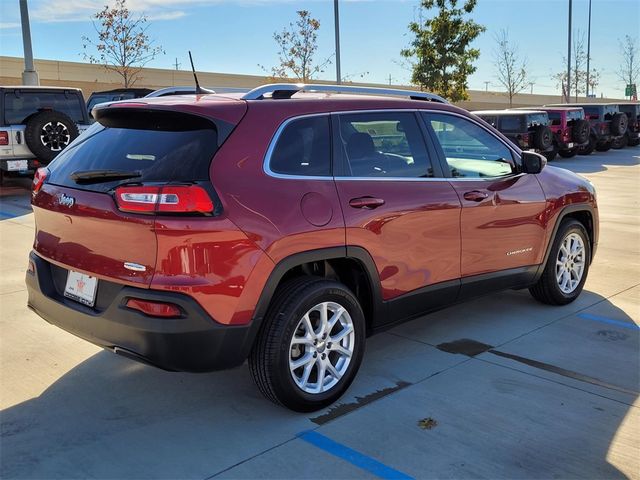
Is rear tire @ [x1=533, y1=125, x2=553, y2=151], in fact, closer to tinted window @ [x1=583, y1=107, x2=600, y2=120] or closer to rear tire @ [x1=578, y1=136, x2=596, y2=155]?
rear tire @ [x1=578, y1=136, x2=596, y2=155]

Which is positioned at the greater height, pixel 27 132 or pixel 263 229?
pixel 27 132

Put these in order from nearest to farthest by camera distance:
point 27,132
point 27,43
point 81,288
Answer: point 81,288
point 27,132
point 27,43

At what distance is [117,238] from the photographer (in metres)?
3.25

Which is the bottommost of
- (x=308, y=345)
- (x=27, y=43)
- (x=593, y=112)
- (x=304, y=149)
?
(x=308, y=345)

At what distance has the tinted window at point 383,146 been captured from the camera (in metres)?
3.90

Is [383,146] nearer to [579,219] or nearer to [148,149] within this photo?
[148,149]

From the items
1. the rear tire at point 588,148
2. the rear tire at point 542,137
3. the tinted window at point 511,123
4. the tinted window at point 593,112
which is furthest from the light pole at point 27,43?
the tinted window at point 593,112

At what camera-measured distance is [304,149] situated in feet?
12.0

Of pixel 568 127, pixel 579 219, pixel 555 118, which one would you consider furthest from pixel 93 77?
pixel 579 219

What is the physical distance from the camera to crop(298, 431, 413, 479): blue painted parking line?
306cm

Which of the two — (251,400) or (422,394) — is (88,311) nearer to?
(251,400)

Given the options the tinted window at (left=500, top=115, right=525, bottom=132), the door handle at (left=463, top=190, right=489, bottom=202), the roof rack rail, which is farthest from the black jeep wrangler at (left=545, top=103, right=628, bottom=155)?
the roof rack rail

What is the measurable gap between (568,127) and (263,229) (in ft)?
66.1

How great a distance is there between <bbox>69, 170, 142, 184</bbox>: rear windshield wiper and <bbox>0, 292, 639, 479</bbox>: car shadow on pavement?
1.32 m
